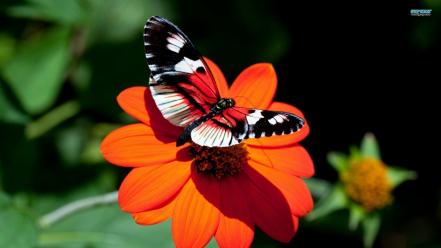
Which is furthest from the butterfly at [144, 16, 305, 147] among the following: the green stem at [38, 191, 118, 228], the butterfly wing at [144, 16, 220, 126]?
the green stem at [38, 191, 118, 228]

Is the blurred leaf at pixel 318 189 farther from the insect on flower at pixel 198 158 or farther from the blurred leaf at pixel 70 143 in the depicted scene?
the blurred leaf at pixel 70 143

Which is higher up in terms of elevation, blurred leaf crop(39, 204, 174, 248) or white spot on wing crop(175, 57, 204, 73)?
white spot on wing crop(175, 57, 204, 73)

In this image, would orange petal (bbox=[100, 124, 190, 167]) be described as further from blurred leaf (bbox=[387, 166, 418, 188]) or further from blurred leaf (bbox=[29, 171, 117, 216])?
blurred leaf (bbox=[387, 166, 418, 188])

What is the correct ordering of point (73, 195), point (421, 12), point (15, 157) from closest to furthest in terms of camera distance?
point (15, 157) → point (73, 195) → point (421, 12)

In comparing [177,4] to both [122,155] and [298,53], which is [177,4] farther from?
[122,155]

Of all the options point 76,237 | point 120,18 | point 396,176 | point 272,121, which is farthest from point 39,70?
point 396,176

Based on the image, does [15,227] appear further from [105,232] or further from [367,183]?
[367,183]
